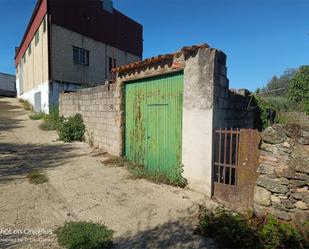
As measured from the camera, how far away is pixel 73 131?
10828mm

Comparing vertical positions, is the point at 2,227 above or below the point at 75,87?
below

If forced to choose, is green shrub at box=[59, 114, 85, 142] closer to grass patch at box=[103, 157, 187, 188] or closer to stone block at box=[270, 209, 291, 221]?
grass patch at box=[103, 157, 187, 188]

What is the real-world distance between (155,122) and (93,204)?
264cm

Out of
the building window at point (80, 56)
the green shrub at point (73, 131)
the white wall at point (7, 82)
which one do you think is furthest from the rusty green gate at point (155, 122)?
the white wall at point (7, 82)

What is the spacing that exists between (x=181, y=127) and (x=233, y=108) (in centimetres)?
149

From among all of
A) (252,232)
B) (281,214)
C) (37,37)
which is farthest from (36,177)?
(37,37)

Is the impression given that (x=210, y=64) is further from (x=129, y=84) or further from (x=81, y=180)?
(x=81, y=180)

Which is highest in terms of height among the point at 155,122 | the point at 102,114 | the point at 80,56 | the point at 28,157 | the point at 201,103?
the point at 80,56

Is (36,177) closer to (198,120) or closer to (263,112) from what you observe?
(198,120)

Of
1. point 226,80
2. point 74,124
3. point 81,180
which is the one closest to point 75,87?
point 74,124

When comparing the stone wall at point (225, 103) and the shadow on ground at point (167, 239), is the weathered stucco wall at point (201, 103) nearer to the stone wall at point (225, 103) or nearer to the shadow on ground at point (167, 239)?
the stone wall at point (225, 103)

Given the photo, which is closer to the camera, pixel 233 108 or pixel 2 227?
pixel 2 227

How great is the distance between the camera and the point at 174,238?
3727mm

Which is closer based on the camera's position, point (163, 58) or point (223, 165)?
point (223, 165)
